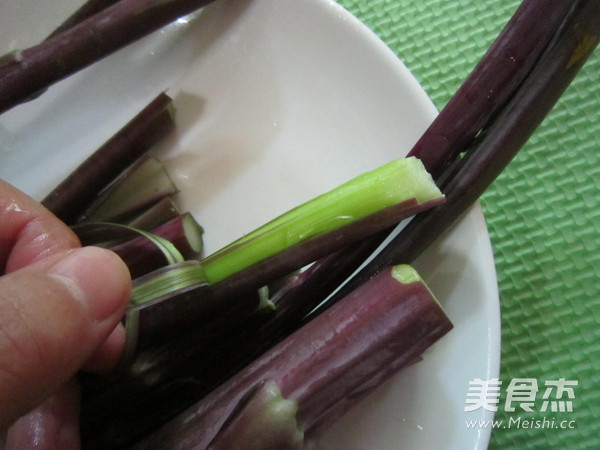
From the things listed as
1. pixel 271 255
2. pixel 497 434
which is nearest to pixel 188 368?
pixel 271 255

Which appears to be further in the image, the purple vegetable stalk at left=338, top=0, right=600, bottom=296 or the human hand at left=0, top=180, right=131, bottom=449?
the purple vegetable stalk at left=338, top=0, right=600, bottom=296

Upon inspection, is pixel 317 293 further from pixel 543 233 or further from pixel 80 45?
pixel 80 45

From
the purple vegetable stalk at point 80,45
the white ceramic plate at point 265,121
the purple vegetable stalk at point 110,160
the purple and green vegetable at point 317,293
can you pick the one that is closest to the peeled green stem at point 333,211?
the purple and green vegetable at point 317,293

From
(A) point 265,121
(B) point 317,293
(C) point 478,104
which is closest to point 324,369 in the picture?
(B) point 317,293

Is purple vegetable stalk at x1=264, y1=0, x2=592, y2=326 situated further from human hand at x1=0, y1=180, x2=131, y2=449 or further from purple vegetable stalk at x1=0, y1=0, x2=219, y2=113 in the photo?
purple vegetable stalk at x1=0, y1=0, x2=219, y2=113

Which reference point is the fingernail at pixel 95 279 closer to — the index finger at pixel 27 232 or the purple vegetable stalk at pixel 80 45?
the index finger at pixel 27 232

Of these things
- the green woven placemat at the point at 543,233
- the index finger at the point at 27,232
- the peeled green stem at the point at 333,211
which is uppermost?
the index finger at the point at 27,232

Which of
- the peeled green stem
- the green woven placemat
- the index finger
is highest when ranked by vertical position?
the index finger

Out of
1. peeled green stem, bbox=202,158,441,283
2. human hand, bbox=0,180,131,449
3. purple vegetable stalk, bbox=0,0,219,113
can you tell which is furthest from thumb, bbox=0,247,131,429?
purple vegetable stalk, bbox=0,0,219,113
